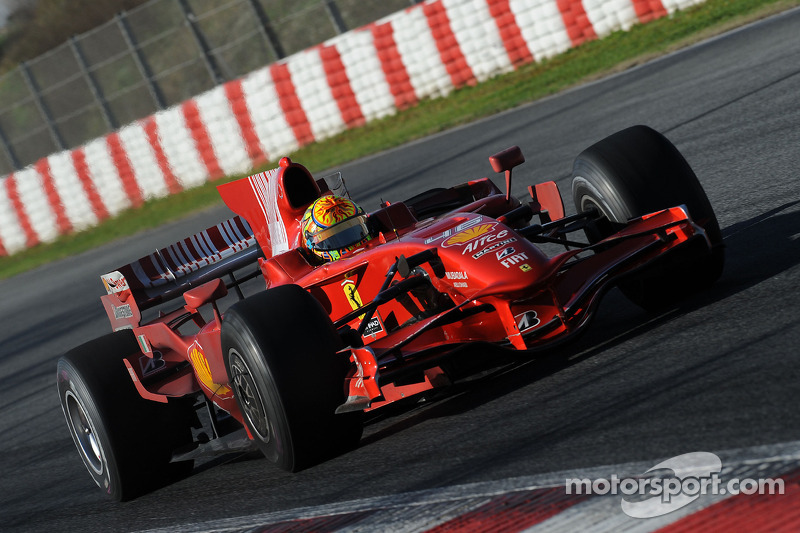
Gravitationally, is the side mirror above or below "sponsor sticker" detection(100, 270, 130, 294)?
below

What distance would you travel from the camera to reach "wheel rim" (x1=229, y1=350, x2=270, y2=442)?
15.7ft

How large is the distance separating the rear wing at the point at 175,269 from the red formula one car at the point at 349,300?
0.5 inches

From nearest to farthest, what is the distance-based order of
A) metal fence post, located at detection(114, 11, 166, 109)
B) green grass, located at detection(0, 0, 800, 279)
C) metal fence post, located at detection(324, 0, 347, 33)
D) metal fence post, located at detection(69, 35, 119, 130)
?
green grass, located at detection(0, 0, 800, 279) → metal fence post, located at detection(324, 0, 347, 33) → metal fence post, located at detection(114, 11, 166, 109) → metal fence post, located at detection(69, 35, 119, 130)

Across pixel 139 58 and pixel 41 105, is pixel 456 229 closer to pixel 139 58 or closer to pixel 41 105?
pixel 139 58

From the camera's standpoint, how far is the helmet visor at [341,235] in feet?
19.1

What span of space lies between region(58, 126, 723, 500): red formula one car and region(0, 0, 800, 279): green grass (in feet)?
28.9

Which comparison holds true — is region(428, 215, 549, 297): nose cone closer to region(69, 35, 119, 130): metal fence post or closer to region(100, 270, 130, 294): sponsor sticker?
region(100, 270, 130, 294): sponsor sticker

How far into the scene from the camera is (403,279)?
5281 mm

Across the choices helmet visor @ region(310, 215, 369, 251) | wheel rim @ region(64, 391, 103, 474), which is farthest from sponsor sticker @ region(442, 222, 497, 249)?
wheel rim @ region(64, 391, 103, 474)

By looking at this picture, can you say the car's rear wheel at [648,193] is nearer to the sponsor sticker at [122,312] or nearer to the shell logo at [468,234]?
the shell logo at [468,234]

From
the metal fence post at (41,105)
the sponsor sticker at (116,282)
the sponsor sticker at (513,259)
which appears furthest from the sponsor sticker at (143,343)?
the metal fence post at (41,105)

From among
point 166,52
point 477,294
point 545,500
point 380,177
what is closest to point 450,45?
point 380,177

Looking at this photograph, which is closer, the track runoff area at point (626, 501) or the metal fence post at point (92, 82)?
the track runoff area at point (626, 501)

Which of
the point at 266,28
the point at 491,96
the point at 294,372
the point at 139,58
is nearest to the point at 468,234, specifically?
the point at 294,372
